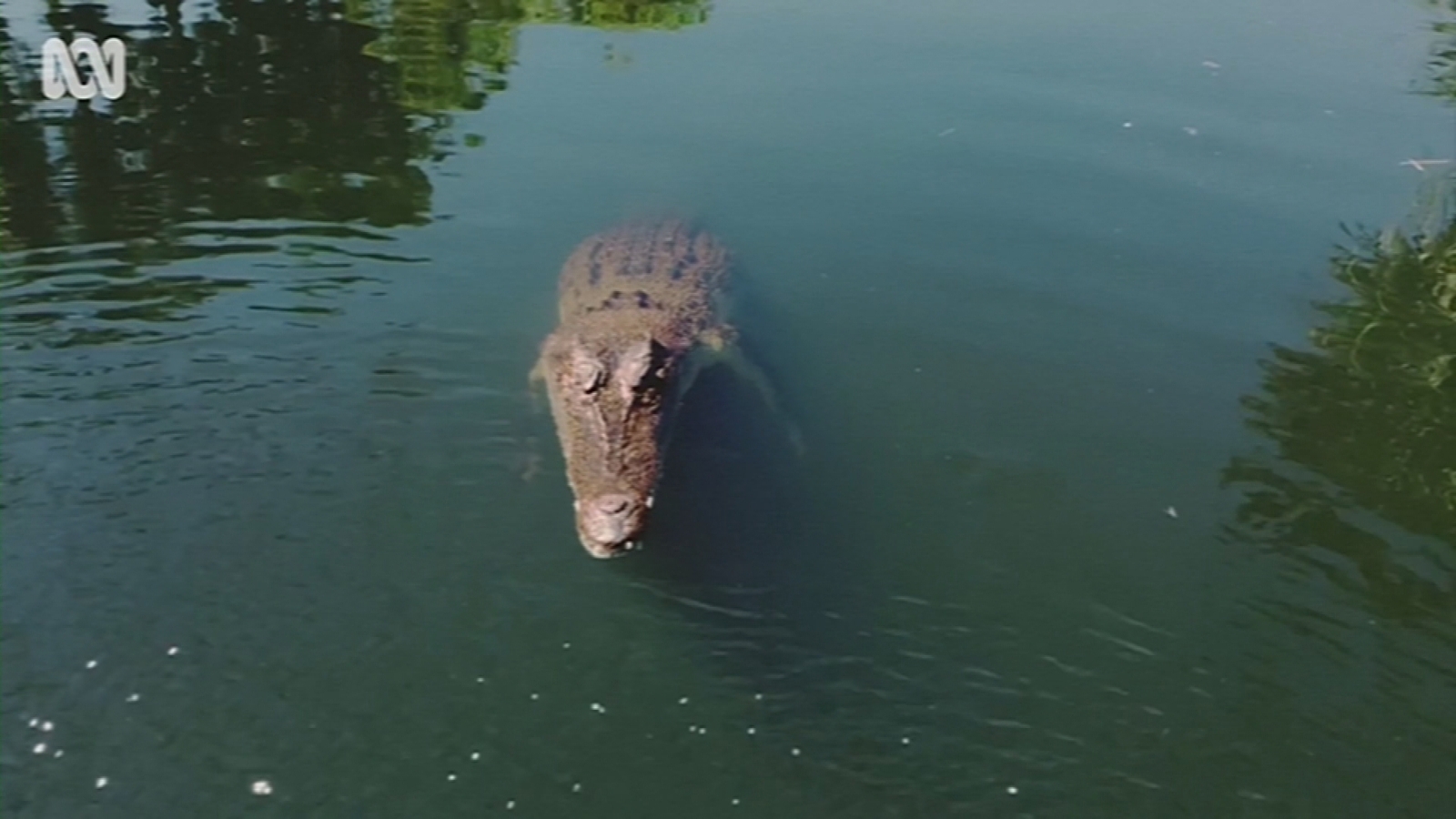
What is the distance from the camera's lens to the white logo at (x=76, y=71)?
12.1 m

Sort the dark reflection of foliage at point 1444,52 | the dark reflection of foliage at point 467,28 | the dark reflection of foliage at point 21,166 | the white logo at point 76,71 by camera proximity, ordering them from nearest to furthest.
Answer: the dark reflection of foliage at point 21,166 < the white logo at point 76,71 < the dark reflection of foliage at point 467,28 < the dark reflection of foliage at point 1444,52

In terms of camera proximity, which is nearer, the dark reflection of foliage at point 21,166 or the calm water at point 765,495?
the calm water at point 765,495

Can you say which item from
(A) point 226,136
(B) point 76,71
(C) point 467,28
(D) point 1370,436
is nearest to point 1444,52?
(D) point 1370,436

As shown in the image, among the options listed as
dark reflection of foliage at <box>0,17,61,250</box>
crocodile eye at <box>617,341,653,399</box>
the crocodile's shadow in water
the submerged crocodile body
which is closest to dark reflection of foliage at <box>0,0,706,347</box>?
dark reflection of foliage at <box>0,17,61,250</box>

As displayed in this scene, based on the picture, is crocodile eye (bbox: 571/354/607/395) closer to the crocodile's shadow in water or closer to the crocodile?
the crocodile

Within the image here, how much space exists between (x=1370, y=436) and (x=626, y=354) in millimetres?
4789

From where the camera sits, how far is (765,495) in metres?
7.26

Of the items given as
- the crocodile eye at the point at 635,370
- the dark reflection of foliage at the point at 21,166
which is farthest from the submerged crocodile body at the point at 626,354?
the dark reflection of foliage at the point at 21,166

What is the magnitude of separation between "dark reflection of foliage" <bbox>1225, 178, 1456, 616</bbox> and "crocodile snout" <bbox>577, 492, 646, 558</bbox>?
3520 millimetres

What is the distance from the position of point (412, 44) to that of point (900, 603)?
392 inches

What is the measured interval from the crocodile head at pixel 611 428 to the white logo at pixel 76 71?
720 cm

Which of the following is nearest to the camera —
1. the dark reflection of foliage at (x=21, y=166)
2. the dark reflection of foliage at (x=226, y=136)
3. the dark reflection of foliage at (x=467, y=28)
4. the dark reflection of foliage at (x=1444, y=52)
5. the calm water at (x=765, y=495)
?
the calm water at (x=765, y=495)

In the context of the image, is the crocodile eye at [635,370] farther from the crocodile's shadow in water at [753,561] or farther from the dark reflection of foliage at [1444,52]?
the dark reflection of foliage at [1444,52]

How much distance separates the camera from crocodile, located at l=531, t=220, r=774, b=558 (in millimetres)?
6707
